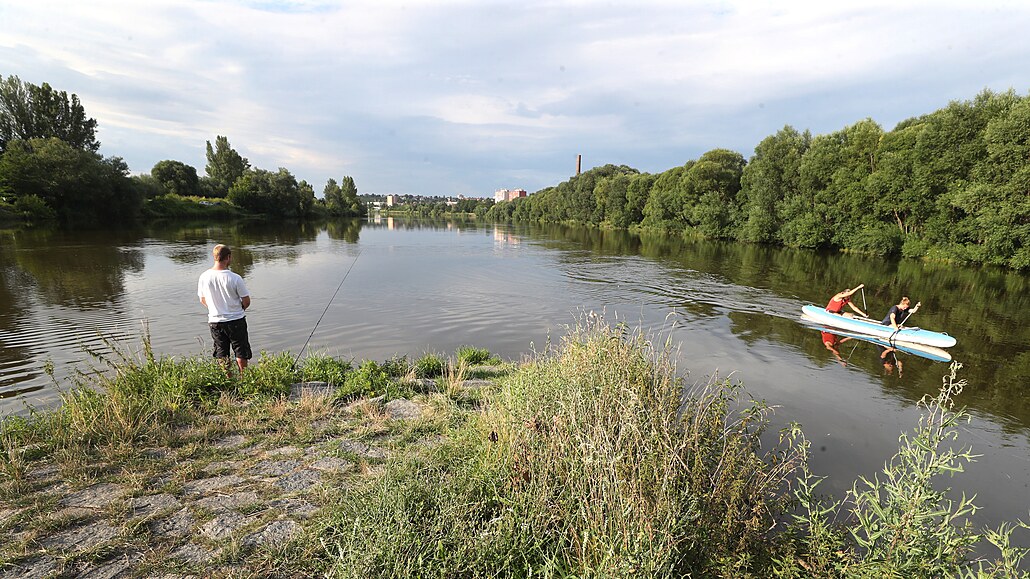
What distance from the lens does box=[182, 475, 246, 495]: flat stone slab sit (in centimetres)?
411

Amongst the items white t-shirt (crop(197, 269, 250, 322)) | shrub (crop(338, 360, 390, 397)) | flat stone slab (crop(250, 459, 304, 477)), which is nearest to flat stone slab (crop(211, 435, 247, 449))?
flat stone slab (crop(250, 459, 304, 477))

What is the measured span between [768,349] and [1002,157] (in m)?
30.0

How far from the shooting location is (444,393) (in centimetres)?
714

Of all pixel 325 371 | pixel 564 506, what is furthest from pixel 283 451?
pixel 564 506

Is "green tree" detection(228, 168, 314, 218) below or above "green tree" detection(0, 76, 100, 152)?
below

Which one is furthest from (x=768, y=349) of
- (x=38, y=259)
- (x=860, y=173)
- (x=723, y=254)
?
(x=860, y=173)

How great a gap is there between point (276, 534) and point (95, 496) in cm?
194

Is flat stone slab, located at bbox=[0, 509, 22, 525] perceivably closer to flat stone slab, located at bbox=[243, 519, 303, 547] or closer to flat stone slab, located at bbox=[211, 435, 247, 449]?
flat stone slab, located at bbox=[211, 435, 247, 449]

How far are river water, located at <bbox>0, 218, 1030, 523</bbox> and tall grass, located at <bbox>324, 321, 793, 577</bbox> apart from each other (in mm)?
2493

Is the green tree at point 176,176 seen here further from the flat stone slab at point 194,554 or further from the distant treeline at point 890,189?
the flat stone slab at point 194,554

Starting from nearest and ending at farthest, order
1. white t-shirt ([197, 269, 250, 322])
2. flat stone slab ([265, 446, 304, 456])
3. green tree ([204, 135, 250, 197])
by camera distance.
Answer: flat stone slab ([265, 446, 304, 456]) < white t-shirt ([197, 269, 250, 322]) < green tree ([204, 135, 250, 197])

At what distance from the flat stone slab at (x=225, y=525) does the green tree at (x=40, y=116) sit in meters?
64.1

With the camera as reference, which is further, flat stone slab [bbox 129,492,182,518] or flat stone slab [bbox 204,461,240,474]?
flat stone slab [bbox 204,461,240,474]

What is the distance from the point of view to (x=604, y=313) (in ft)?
22.2
